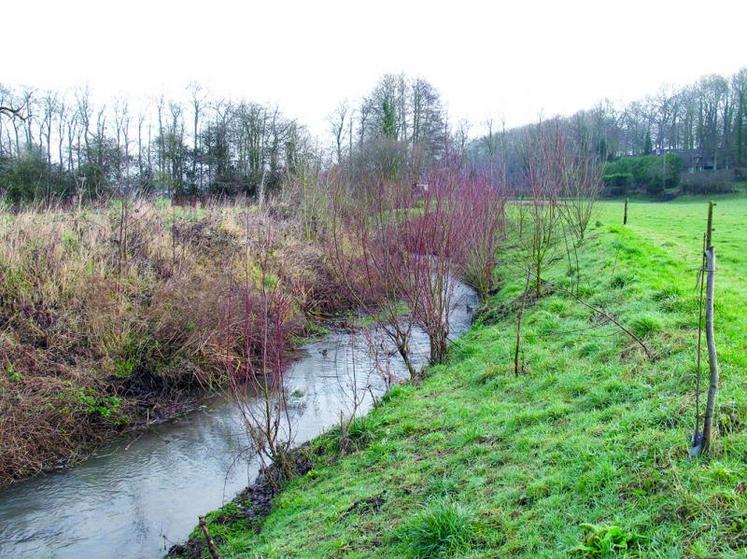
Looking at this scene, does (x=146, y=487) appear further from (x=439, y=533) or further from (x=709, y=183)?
(x=709, y=183)

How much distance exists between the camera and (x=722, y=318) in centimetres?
598

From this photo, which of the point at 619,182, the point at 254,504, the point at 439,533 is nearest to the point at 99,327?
the point at 254,504

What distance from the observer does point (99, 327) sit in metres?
8.49

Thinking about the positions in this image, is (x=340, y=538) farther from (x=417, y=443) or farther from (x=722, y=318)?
(x=722, y=318)

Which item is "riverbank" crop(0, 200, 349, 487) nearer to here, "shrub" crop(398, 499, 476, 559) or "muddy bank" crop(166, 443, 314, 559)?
"muddy bank" crop(166, 443, 314, 559)

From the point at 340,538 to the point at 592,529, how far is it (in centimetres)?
183

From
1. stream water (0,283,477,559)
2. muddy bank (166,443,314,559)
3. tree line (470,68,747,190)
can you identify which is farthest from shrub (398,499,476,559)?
tree line (470,68,747,190)

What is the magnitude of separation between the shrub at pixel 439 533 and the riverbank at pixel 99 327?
3.28 metres

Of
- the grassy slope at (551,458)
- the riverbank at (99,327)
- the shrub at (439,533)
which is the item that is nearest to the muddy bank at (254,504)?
the grassy slope at (551,458)

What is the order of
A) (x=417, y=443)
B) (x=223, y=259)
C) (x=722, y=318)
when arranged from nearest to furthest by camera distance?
1. (x=417, y=443)
2. (x=722, y=318)
3. (x=223, y=259)

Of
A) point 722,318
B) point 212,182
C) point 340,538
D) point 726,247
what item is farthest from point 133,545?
point 212,182

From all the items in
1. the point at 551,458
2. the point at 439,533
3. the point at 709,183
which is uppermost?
the point at 709,183

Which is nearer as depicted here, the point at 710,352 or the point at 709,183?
the point at 710,352

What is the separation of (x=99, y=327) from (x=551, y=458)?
277 inches
